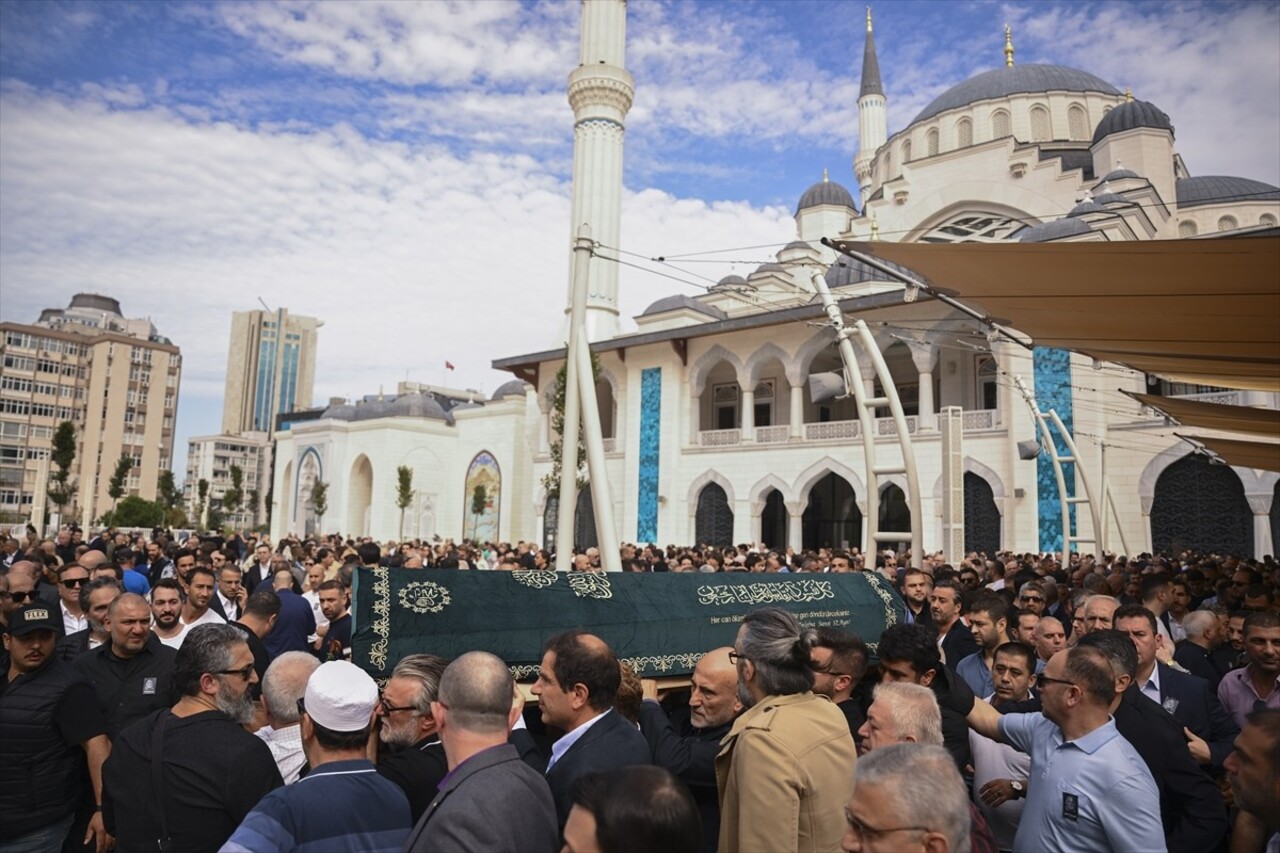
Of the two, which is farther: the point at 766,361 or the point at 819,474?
the point at 766,361

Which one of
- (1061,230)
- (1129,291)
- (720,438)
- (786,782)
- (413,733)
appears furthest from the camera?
(720,438)

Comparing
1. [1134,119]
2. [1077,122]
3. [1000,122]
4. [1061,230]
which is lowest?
[1061,230]

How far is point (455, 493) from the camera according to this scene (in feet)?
109

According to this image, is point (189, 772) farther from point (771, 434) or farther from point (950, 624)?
point (771, 434)

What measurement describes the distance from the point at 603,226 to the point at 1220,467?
1741cm

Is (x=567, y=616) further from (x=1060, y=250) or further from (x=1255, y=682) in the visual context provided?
(x=1060, y=250)

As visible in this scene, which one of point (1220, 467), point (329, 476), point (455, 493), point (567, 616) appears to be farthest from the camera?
point (329, 476)

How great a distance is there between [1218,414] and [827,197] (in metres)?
26.0

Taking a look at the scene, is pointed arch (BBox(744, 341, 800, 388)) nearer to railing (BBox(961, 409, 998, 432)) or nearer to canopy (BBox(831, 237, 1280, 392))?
railing (BBox(961, 409, 998, 432))

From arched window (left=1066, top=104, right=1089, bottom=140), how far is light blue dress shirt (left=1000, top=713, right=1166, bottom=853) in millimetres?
30517

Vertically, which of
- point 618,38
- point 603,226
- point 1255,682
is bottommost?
point 1255,682

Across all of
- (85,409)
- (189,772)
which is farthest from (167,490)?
(189,772)

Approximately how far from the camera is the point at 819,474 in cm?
2181

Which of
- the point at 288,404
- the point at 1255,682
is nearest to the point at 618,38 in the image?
the point at 1255,682
